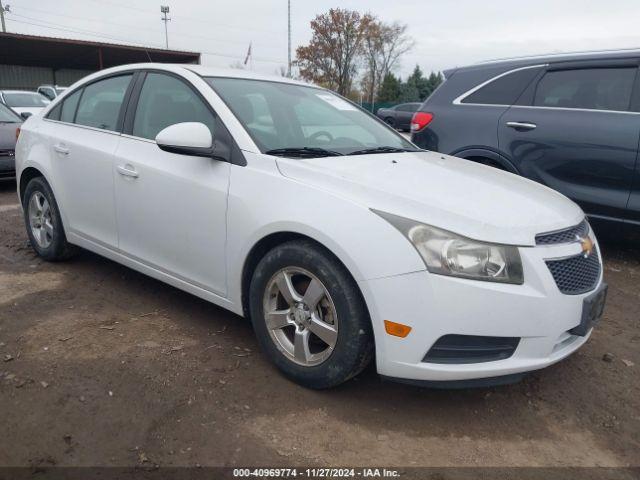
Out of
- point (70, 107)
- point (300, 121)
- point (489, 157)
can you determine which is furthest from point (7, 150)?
point (489, 157)

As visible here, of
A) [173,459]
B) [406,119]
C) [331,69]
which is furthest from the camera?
[331,69]

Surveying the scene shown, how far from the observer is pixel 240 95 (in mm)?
3217

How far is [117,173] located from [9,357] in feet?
A: 4.19

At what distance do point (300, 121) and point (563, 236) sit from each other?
169 cm

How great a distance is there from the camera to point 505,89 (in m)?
5.08

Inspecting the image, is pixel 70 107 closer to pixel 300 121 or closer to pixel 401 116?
pixel 300 121

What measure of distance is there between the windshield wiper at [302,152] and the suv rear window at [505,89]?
2.74 m

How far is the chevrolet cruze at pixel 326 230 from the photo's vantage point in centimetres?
224

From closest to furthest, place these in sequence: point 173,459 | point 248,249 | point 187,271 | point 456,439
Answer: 1. point 173,459
2. point 456,439
3. point 248,249
4. point 187,271

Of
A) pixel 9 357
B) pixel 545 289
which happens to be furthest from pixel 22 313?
pixel 545 289

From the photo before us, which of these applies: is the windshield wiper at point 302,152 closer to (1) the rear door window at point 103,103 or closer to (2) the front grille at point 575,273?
(2) the front grille at point 575,273

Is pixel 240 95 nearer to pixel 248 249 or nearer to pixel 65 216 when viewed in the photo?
pixel 248 249

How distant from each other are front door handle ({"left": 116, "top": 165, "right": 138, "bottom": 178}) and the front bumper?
70.9 inches

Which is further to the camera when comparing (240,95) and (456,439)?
(240,95)
